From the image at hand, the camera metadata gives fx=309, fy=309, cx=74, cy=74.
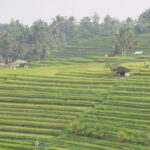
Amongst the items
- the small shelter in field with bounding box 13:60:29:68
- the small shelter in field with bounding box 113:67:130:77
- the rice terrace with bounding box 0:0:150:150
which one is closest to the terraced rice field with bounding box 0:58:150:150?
the rice terrace with bounding box 0:0:150:150

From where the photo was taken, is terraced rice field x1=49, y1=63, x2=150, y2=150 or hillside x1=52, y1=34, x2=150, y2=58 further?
hillside x1=52, y1=34, x2=150, y2=58

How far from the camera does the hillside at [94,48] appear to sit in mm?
96938

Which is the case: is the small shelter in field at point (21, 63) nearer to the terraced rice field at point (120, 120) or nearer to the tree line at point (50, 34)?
the tree line at point (50, 34)

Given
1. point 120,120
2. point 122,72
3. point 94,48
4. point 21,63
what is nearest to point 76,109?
point 120,120

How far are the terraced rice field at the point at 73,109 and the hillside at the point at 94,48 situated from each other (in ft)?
127

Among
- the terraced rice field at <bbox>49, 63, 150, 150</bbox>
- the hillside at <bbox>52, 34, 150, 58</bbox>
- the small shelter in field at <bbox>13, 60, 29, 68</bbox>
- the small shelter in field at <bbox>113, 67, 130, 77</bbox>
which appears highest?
the hillside at <bbox>52, 34, 150, 58</bbox>

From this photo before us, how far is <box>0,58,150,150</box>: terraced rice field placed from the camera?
3506 cm

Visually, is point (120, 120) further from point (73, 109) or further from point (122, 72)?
point (122, 72)

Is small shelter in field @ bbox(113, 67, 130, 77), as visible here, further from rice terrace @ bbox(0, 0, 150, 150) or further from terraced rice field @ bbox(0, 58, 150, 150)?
terraced rice field @ bbox(0, 58, 150, 150)

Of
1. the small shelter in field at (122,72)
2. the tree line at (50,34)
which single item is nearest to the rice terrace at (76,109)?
the small shelter in field at (122,72)

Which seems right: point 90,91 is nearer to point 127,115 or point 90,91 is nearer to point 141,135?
point 127,115

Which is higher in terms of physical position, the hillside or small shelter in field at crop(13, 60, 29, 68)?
the hillside

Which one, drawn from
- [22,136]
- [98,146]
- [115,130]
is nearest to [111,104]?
[115,130]

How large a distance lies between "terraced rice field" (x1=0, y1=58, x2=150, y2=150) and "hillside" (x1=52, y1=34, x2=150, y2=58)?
38.8m
